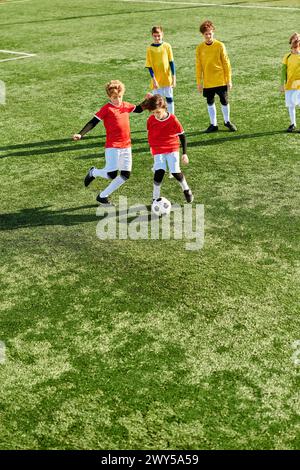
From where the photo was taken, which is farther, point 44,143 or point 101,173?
point 44,143

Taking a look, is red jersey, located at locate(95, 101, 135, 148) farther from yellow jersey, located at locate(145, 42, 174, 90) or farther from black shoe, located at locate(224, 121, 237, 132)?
black shoe, located at locate(224, 121, 237, 132)

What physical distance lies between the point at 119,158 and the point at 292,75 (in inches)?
160

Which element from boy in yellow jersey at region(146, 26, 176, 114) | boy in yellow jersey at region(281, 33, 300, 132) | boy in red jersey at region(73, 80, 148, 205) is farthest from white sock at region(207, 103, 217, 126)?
boy in red jersey at region(73, 80, 148, 205)

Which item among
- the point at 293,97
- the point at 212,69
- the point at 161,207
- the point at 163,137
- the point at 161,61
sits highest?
the point at 161,61

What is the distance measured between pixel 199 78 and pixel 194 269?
16.6ft

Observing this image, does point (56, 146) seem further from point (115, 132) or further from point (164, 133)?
point (164, 133)

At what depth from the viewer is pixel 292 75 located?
412 inches

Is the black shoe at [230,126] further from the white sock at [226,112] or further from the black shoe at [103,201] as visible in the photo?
the black shoe at [103,201]

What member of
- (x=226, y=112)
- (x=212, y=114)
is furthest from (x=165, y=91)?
(x=226, y=112)

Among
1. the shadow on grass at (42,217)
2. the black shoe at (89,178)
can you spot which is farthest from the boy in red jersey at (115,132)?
the shadow on grass at (42,217)

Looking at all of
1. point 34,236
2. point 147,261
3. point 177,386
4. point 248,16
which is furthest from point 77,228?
point 248,16

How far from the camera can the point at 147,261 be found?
6.96 m

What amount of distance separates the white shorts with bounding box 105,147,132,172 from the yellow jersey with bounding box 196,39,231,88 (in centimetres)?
331

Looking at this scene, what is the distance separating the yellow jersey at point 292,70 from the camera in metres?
10.4
